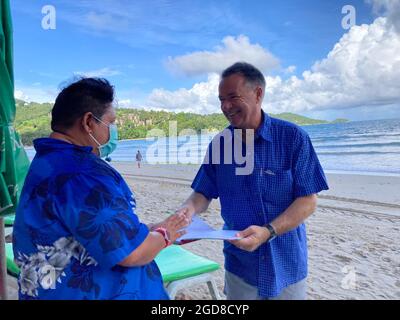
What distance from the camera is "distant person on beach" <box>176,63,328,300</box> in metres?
1.80

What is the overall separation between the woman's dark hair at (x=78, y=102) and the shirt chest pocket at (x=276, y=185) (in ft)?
2.88

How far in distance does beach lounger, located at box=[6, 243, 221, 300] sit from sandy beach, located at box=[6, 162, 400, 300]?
73cm

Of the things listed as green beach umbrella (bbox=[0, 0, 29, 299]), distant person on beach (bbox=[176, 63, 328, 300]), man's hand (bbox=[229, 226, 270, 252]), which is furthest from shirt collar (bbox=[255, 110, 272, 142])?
green beach umbrella (bbox=[0, 0, 29, 299])

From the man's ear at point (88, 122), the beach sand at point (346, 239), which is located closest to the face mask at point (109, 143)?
the man's ear at point (88, 122)

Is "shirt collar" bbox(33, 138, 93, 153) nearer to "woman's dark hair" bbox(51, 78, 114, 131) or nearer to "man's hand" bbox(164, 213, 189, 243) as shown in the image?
"woman's dark hair" bbox(51, 78, 114, 131)

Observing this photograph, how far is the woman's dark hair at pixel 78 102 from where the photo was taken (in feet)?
4.28

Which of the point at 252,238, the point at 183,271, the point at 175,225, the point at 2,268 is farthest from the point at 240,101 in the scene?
the point at 2,268

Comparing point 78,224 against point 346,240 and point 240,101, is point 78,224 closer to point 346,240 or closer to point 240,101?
point 240,101

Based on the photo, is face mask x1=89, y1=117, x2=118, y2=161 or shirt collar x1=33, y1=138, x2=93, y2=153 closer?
shirt collar x1=33, y1=138, x2=93, y2=153

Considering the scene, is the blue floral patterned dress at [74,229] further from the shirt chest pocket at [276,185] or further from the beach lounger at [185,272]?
the beach lounger at [185,272]

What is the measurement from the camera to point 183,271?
283 cm

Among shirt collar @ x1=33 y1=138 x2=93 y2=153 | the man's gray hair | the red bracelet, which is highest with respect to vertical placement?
the man's gray hair

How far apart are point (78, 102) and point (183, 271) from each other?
187 cm

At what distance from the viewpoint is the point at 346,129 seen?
118ft
